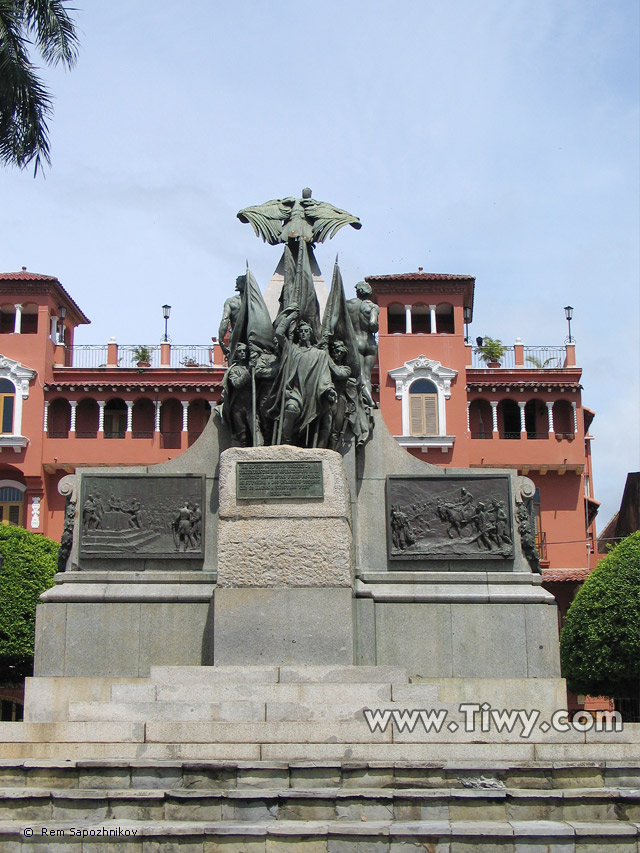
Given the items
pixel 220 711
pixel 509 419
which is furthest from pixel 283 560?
pixel 509 419

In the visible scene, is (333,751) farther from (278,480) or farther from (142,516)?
(142,516)

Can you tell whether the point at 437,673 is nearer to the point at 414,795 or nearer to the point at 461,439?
the point at 414,795

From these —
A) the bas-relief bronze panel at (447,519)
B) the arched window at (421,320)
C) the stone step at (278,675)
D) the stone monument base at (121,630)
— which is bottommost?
the stone step at (278,675)

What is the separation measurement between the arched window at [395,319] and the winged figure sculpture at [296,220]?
3518 centimetres

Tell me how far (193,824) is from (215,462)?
611 cm

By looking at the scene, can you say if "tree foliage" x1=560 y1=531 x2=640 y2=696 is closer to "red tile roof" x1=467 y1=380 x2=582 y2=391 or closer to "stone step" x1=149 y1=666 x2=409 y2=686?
"red tile roof" x1=467 y1=380 x2=582 y2=391

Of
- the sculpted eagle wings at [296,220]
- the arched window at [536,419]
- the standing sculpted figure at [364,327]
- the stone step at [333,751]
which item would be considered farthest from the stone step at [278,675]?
the arched window at [536,419]

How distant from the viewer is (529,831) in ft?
29.4

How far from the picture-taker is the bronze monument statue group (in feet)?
45.9

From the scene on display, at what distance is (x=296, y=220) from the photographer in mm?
15703

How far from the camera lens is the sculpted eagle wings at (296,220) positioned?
15.7 m

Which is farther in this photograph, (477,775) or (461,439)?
(461,439)

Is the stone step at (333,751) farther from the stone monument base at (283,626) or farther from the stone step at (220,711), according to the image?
the stone monument base at (283,626)

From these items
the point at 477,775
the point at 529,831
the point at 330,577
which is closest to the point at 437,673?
the point at 330,577
